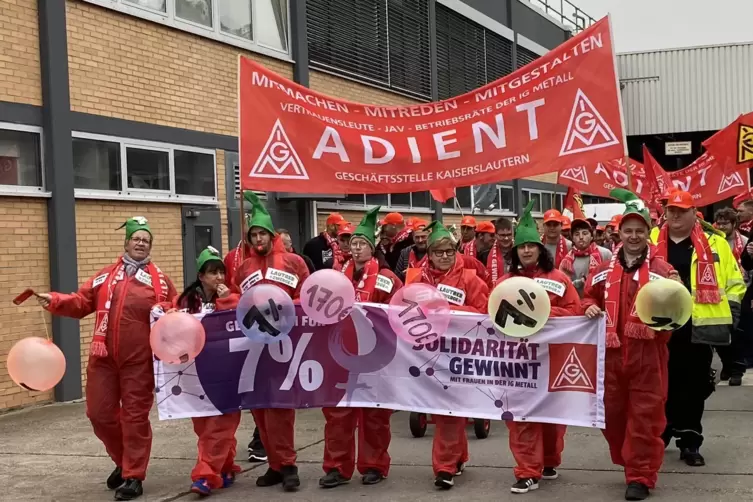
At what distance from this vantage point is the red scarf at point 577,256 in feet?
30.7

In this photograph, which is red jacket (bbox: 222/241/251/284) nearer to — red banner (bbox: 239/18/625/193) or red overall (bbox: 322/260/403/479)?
red banner (bbox: 239/18/625/193)

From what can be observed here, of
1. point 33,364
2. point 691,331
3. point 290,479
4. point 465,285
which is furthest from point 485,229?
point 33,364

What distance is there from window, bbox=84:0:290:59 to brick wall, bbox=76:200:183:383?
2409mm

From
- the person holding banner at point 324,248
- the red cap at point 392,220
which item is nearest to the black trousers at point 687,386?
the red cap at point 392,220

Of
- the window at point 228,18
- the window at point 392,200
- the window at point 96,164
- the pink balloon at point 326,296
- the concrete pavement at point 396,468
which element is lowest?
the concrete pavement at point 396,468

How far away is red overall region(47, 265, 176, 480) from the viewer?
632cm

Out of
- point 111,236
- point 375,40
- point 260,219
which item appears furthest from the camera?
point 375,40

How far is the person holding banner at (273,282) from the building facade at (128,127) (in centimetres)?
286

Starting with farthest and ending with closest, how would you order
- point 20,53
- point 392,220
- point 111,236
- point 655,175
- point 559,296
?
point 655,175
point 392,220
point 111,236
point 20,53
point 559,296

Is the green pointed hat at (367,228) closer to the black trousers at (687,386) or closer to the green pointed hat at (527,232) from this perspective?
the green pointed hat at (527,232)

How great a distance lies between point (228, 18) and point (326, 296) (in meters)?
8.11

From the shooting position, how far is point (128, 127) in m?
11.2

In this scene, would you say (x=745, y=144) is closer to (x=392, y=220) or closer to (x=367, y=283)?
(x=392, y=220)

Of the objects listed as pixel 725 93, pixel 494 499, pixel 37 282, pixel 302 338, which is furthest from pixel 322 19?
pixel 725 93
